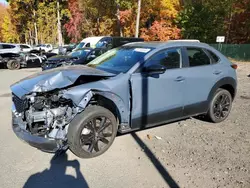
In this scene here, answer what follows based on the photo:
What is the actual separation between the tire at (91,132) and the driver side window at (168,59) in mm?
1163

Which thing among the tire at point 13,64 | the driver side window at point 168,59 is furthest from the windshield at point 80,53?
the driver side window at point 168,59

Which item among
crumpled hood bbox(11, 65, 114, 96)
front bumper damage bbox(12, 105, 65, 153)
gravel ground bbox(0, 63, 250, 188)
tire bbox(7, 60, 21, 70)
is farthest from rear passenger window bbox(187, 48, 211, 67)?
tire bbox(7, 60, 21, 70)

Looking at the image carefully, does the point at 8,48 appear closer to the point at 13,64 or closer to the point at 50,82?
the point at 13,64

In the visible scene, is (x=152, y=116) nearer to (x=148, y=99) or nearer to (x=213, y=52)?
(x=148, y=99)

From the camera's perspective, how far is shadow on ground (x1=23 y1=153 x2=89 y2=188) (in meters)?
3.01

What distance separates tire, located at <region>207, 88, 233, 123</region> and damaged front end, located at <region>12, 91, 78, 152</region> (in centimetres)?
292

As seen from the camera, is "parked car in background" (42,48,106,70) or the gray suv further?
"parked car in background" (42,48,106,70)

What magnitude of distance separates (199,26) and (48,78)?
102ft

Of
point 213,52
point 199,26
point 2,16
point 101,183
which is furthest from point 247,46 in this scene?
point 2,16

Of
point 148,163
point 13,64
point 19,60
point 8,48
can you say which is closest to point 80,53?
point 19,60

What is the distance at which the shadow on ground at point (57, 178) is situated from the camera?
3.01 m

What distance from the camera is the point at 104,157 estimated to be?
3729 millimetres

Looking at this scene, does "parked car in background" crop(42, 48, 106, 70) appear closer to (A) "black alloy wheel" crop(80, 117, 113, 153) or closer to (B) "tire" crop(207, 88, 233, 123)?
(B) "tire" crop(207, 88, 233, 123)

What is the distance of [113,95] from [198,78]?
1826 millimetres
